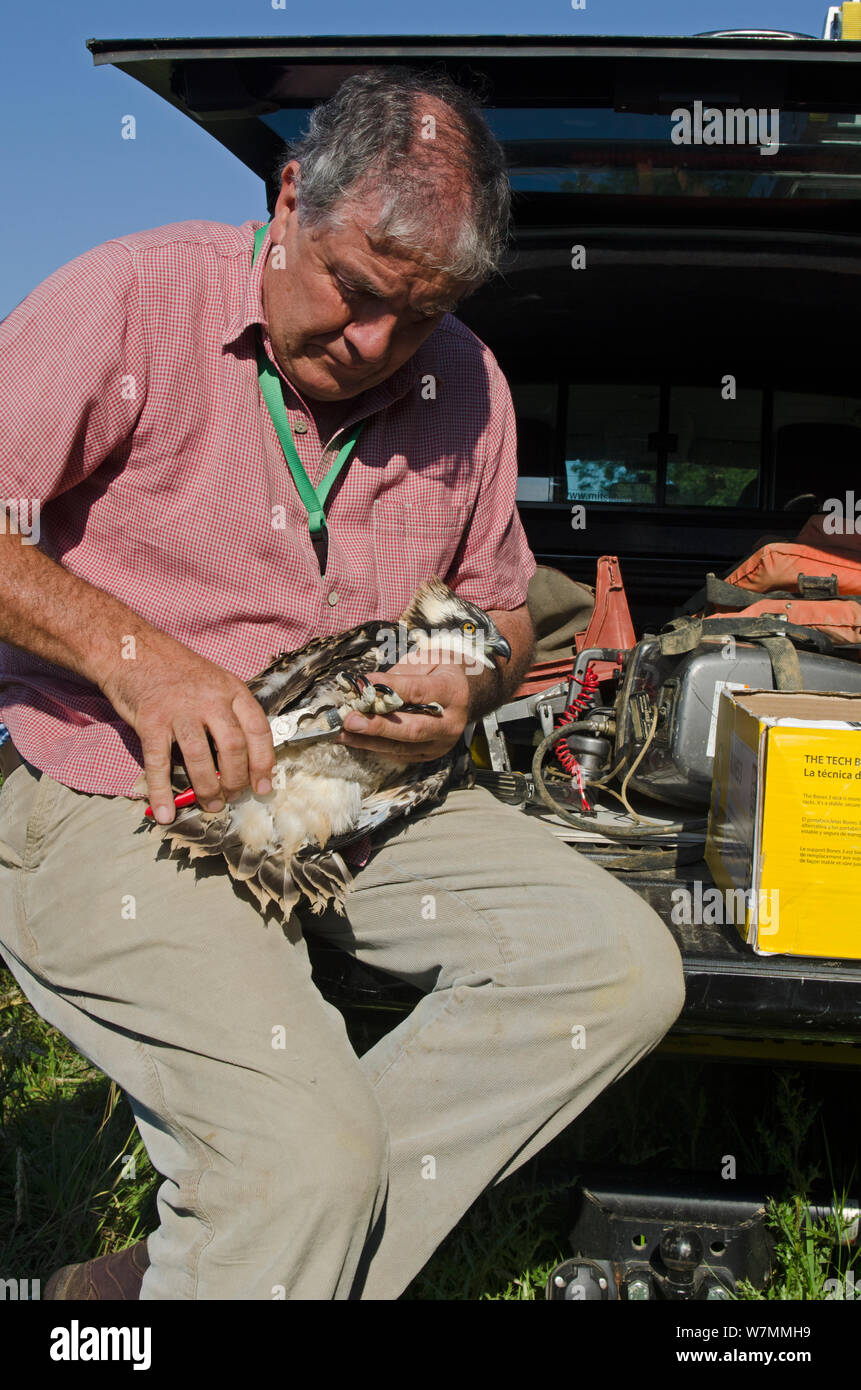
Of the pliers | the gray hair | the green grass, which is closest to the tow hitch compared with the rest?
the green grass

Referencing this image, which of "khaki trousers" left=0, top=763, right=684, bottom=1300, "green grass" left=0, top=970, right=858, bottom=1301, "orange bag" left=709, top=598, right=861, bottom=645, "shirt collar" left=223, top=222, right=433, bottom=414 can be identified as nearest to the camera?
"khaki trousers" left=0, top=763, right=684, bottom=1300

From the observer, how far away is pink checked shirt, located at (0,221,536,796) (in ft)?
6.50

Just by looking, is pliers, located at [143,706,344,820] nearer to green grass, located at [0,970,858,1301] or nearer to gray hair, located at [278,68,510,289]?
gray hair, located at [278,68,510,289]

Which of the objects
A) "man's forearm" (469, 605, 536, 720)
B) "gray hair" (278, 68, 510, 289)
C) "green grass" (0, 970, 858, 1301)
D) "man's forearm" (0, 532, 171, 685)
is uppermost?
"gray hair" (278, 68, 510, 289)

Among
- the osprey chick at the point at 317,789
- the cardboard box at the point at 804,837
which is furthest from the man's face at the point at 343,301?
the cardboard box at the point at 804,837

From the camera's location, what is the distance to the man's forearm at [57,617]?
1.91 metres

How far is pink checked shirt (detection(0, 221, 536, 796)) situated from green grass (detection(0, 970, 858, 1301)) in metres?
1.22

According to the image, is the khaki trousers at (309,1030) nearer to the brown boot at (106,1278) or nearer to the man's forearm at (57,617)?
the brown boot at (106,1278)

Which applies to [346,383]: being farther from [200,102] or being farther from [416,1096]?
[416,1096]

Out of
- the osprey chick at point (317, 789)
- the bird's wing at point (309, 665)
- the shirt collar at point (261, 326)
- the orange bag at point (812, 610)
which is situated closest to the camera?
the osprey chick at point (317, 789)

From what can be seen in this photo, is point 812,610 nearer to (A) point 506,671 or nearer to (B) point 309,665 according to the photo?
(A) point 506,671

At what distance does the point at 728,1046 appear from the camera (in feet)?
7.37

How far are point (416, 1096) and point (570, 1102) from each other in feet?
0.92

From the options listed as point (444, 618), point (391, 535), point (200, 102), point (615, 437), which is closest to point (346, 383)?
point (391, 535)
